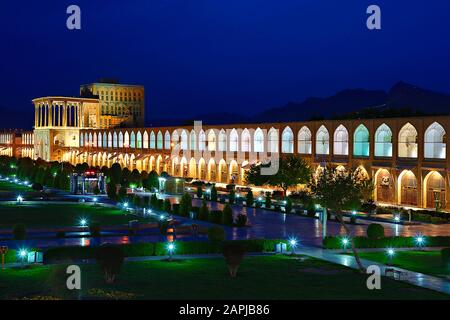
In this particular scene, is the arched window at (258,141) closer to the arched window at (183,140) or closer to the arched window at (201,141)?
the arched window at (201,141)

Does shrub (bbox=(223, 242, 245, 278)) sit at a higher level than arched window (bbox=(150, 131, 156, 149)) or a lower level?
lower

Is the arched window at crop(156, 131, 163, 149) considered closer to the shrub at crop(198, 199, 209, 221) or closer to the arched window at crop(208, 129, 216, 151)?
the arched window at crop(208, 129, 216, 151)

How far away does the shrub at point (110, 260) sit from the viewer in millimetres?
15719

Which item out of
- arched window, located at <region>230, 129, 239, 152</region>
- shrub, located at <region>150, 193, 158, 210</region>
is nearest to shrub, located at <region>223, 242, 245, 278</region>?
shrub, located at <region>150, 193, 158, 210</region>

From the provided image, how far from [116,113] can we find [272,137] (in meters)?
57.2

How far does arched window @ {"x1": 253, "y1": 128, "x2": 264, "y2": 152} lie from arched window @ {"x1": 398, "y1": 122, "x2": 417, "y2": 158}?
1471 cm

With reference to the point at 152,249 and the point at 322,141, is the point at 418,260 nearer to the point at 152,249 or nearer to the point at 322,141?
the point at 152,249

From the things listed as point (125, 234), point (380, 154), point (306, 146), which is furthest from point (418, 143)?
point (125, 234)

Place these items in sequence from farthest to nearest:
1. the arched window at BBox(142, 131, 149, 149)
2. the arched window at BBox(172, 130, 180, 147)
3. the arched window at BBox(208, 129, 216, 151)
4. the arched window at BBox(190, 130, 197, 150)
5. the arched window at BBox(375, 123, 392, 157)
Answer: the arched window at BBox(142, 131, 149, 149)
the arched window at BBox(172, 130, 180, 147)
the arched window at BBox(190, 130, 197, 150)
the arched window at BBox(208, 129, 216, 151)
the arched window at BBox(375, 123, 392, 157)

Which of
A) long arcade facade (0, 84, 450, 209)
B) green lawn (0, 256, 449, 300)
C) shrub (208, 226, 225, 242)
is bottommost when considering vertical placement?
green lawn (0, 256, 449, 300)

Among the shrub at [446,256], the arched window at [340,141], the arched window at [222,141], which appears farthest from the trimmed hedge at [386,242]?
the arched window at [222,141]

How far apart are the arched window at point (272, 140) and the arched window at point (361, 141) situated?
9231mm

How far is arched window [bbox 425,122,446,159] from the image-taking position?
3597 cm

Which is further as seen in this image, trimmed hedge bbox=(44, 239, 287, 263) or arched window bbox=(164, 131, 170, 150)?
arched window bbox=(164, 131, 170, 150)
